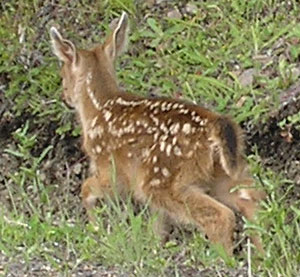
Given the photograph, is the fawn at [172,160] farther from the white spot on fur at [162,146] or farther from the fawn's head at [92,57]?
the fawn's head at [92,57]

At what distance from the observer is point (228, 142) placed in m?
7.24

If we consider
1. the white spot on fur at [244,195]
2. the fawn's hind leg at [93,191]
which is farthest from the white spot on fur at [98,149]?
the white spot on fur at [244,195]

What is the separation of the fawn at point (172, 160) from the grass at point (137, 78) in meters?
0.12

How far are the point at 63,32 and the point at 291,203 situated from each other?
113 inches

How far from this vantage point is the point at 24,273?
21.5ft

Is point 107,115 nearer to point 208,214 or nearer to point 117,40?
point 117,40

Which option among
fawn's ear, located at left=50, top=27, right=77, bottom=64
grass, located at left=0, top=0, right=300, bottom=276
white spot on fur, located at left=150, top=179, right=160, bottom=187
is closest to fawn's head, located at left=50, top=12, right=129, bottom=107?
fawn's ear, located at left=50, top=27, right=77, bottom=64

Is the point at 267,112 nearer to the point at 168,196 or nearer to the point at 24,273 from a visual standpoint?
the point at 168,196

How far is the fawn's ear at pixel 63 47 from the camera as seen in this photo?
8625 millimetres

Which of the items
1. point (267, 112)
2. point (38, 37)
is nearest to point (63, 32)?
point (38, 37)

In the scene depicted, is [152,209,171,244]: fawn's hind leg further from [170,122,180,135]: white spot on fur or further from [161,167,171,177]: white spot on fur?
[170,122,180,135]: white spot on fur

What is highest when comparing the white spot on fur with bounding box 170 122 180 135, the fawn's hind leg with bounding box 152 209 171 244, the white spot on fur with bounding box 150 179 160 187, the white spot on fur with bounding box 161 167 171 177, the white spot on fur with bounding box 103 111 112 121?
the white spot on fur with bounding box 170 122 180 135

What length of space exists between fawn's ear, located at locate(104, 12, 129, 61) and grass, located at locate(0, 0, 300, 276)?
0.61 metres

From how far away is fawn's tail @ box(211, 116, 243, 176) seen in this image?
7246mm
